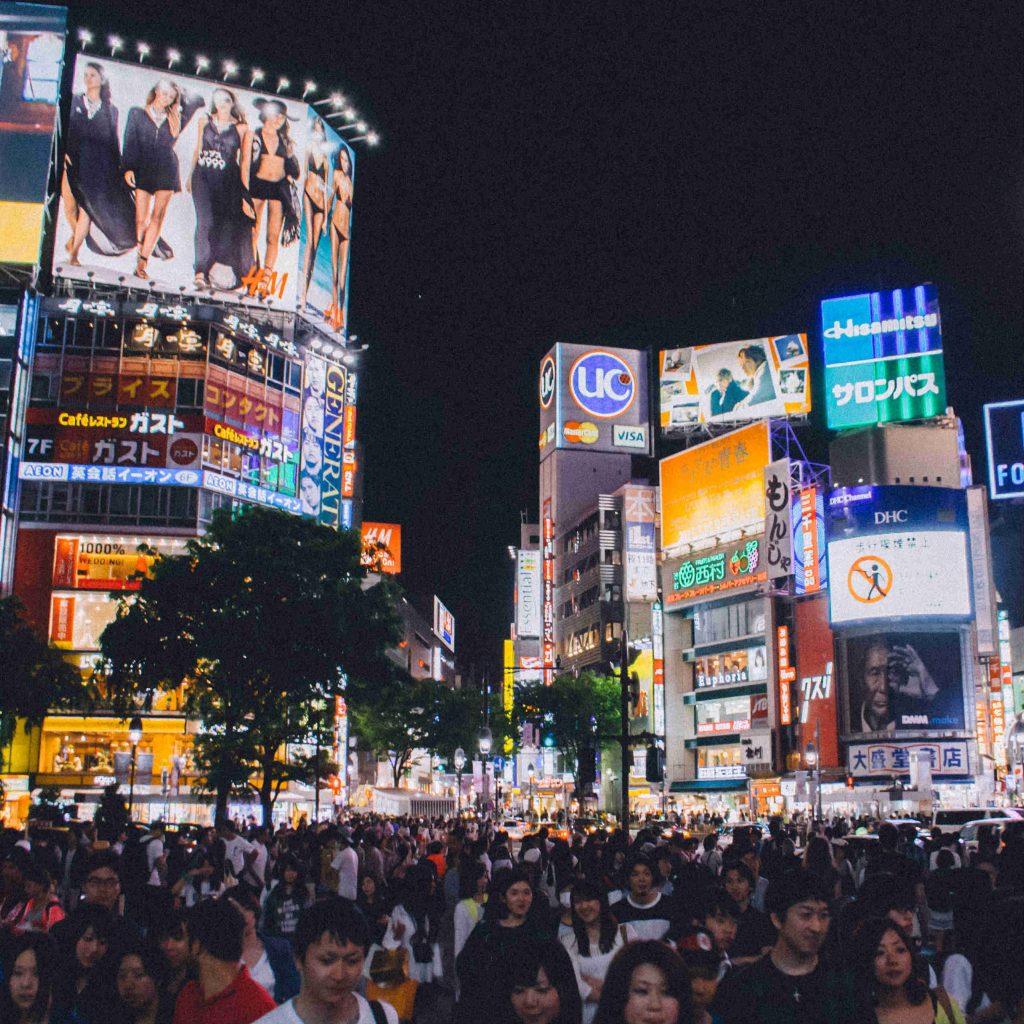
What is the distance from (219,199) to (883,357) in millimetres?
41628

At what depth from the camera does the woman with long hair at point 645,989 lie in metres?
4.38

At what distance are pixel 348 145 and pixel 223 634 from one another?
164 feet

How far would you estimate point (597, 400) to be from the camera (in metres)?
125

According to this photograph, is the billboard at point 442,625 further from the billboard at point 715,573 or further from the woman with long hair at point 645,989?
the woman with long hair at point 645,989

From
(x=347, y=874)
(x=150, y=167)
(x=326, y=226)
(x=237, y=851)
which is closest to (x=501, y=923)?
(x=347, y=874)

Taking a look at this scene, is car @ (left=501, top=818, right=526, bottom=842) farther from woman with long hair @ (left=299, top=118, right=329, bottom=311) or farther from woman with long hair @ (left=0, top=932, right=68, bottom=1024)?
woman with long hair @ (left=0, top=932, right=68, bottom=1024)

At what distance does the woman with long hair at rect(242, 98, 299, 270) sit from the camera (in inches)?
2768

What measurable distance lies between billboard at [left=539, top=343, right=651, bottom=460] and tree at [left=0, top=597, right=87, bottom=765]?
84072 millimetres

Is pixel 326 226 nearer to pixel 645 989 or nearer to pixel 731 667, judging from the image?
pixel 731 667

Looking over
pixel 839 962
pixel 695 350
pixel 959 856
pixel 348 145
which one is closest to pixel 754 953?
pixel 839 962

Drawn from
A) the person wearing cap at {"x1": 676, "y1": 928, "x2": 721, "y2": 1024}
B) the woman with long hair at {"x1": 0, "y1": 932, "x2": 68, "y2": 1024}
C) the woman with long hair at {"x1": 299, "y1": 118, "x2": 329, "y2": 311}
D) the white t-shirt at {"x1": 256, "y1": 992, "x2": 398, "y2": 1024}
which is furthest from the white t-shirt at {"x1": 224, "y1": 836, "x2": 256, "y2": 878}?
the woman with long hair at {"x1": 299, "y1": 118, "x2": 329, "y2": 311}

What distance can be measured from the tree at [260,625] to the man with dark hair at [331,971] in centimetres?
3007

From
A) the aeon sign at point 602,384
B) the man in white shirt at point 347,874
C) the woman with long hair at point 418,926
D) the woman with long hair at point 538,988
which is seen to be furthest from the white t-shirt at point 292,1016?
the aeon sign at point 602,384

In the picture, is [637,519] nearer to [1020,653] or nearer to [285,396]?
[285,396]
